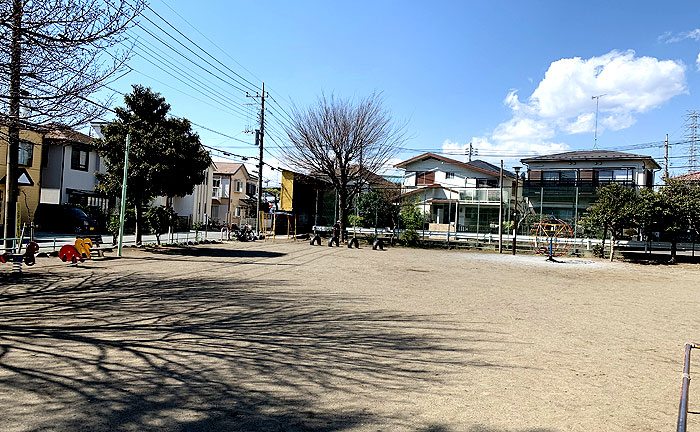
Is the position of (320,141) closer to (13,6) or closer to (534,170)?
(534,170)

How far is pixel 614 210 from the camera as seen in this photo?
19.5m

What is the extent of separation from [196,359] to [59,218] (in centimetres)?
2382

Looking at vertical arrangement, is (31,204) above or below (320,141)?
below

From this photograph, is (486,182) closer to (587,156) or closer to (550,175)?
(550,175)

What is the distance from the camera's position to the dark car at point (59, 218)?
2416 cm

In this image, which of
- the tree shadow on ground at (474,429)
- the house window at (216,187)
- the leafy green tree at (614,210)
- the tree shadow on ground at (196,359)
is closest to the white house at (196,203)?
the house window at (216,187)

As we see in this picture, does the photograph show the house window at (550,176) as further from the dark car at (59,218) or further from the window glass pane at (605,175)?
the dark car at (59,218)

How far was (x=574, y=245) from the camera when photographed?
22.8 m

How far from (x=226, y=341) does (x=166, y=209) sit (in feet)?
46.3

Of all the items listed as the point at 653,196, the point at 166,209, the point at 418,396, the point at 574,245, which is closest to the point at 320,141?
the point at 166,209

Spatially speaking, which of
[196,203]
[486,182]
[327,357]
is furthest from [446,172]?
[327,357]

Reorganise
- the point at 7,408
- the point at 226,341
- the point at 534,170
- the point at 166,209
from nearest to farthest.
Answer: the point at 7,408, the point at 226,341, the point at 166,209, the point at 534,170

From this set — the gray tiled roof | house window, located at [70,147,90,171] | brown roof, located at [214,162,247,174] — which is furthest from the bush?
brown roof, located at [214,162,247,174]

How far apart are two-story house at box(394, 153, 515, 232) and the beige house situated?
1565cm
